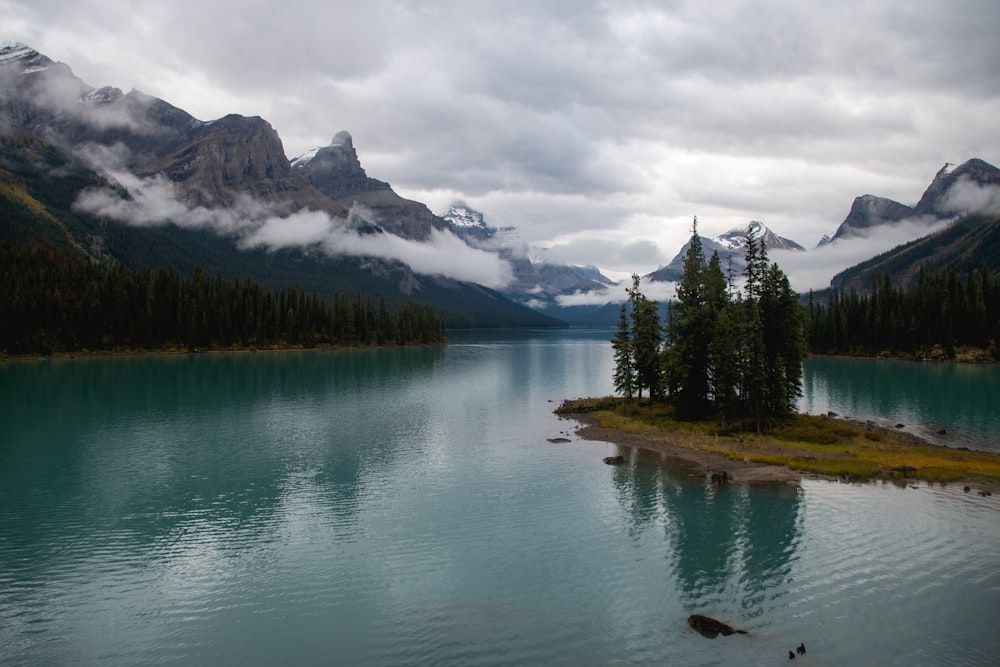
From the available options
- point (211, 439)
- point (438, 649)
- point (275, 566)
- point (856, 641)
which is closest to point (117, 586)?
point (275, 566)

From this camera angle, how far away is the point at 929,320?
17050 centimetres

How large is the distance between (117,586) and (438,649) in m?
16.7

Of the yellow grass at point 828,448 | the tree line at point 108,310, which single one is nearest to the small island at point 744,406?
the yellow grass at point 828,448

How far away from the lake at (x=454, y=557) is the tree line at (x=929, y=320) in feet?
389

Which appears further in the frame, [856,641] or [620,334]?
[620,334]

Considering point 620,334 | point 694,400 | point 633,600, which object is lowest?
point 633,600

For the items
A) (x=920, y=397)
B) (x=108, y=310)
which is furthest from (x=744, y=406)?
(x=108, y=310)

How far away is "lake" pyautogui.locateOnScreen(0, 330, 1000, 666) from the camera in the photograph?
2395 centimetres

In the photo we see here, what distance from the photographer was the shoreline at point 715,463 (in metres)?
45.8

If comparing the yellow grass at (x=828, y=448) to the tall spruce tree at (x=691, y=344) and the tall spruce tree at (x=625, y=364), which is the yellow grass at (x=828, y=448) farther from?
the tall spruce tree at (x=625, y=364)

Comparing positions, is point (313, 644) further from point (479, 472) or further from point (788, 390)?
point (788, 390)

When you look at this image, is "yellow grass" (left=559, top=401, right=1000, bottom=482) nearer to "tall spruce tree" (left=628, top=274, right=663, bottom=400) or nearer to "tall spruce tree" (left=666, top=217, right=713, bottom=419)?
"tall spruce tree" (left=666, top=217, right=713, bottom=419)

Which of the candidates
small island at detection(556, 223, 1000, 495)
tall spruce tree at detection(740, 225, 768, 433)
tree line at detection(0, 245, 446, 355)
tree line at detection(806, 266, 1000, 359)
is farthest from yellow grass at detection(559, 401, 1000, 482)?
tree line at detection(0, 245, 446, 355)

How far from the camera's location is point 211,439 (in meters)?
63.9
